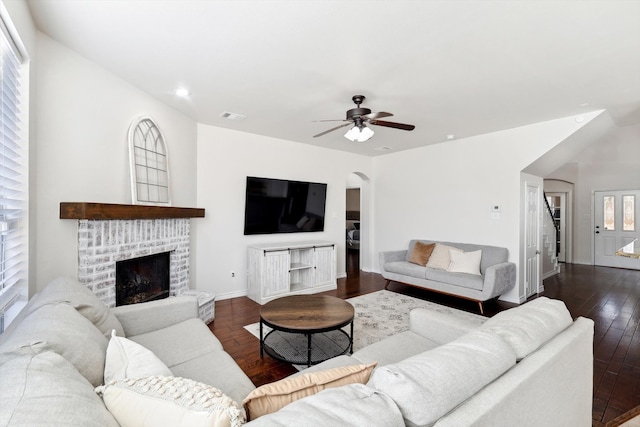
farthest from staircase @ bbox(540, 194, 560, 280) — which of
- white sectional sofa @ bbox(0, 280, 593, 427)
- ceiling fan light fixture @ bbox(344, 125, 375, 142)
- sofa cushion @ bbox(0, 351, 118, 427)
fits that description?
sofa cushion @ bbox(0, 351, 118, 427)

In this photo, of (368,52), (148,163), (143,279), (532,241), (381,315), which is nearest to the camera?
(368,52)

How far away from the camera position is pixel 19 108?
6.23 ft

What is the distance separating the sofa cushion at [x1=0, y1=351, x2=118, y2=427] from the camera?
0.65 meters

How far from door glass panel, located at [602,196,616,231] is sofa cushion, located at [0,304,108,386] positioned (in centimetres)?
982

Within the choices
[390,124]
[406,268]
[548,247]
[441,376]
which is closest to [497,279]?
[406,268]

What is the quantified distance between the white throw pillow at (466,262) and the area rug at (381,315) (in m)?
0.68

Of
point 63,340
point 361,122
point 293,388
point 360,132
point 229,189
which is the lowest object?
point 293,388

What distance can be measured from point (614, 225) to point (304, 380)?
925 cm

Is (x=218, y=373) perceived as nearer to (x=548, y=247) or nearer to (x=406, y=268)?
(x=406, y=268)

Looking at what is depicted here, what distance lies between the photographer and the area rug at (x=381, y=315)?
10.3 ft

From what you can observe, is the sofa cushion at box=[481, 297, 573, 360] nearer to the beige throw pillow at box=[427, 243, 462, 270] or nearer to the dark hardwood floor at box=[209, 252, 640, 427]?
the dark hardwood floor at box=[209, 252, 640, 427]

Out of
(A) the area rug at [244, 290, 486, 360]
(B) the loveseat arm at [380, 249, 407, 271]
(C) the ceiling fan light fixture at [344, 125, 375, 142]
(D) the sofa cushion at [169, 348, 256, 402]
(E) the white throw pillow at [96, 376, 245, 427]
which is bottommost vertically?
(A) the area rug at [244, 290, 486, 360]

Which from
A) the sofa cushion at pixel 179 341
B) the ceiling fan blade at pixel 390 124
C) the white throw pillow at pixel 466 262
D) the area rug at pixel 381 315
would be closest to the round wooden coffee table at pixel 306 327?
the area rug at pixel 381 315

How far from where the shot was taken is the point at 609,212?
716 centimetres
